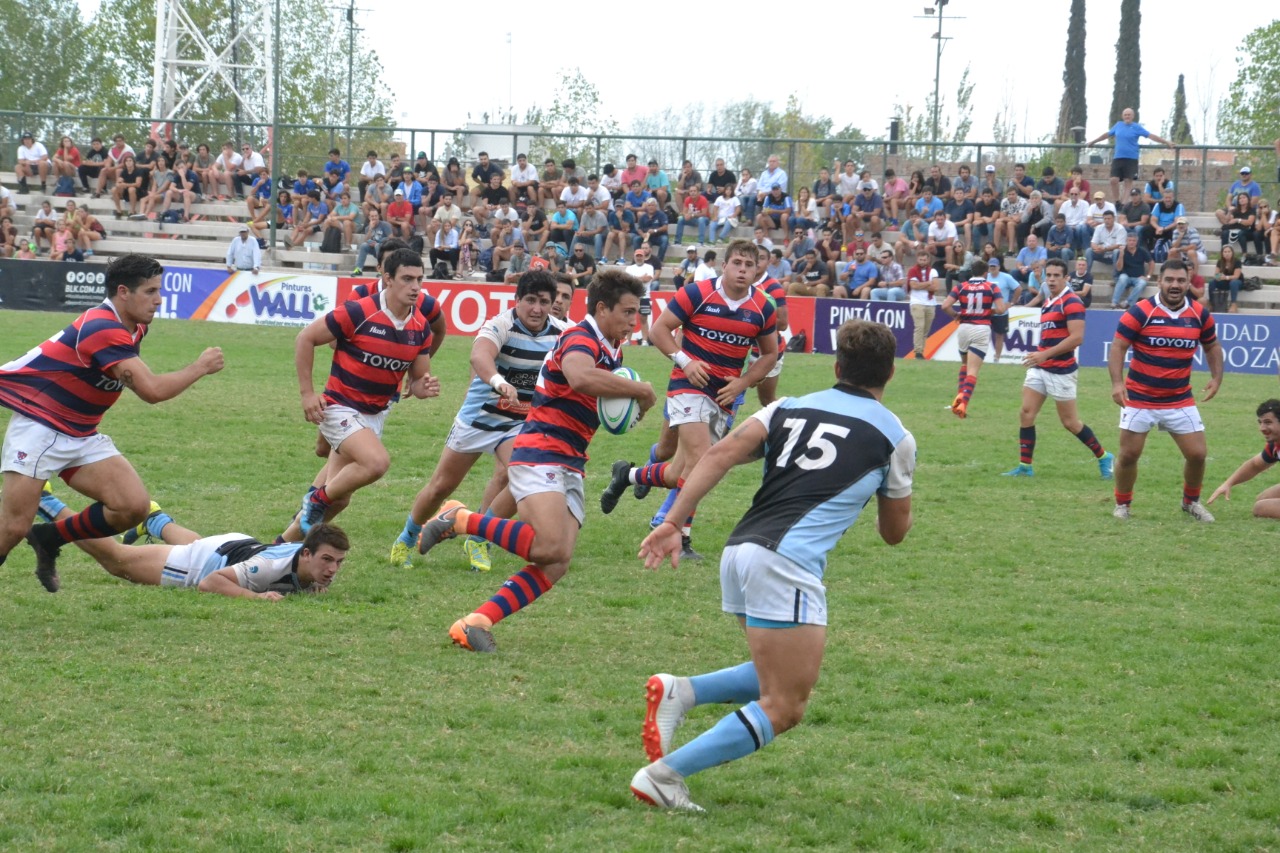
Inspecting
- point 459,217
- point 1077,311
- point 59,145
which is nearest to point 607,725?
point 1077,311

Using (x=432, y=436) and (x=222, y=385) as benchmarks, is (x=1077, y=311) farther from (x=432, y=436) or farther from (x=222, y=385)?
(x=222, y=385)

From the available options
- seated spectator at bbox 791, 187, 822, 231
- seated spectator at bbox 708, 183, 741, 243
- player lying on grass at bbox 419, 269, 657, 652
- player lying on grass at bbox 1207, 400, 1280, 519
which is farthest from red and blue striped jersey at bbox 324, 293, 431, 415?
seated spectator at bbox 708, 183, 741, 243

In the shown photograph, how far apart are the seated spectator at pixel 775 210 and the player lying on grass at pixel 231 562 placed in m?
22.9

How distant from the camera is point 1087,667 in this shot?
6742 millimetres

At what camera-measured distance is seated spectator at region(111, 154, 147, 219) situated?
32.9 metres

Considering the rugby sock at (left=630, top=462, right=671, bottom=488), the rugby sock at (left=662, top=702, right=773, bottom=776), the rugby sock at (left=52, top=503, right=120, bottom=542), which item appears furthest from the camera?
the rugby sock at (left=630, top=462, right=671, bottom=488)

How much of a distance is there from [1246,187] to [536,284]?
24394 millimetres

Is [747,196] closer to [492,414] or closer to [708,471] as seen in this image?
[492,414]

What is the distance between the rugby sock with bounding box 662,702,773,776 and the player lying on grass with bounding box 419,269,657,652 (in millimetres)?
2082

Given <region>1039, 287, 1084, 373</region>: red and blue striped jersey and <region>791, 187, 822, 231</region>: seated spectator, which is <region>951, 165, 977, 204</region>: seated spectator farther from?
<region>1039, 287, 1084, 373</region>: red and blue striped jersey

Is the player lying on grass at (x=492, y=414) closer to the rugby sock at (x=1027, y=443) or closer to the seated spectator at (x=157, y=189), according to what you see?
the rugby sock at (x=1027, y=443)

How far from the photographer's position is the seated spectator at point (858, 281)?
1061 inches

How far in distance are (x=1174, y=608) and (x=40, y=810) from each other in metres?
6.26

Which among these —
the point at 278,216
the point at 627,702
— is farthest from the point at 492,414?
the point at 278,216
